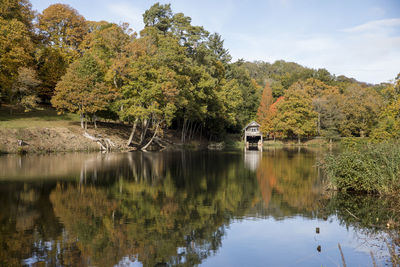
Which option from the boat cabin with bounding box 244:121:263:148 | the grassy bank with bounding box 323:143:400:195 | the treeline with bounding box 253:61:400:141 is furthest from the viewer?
the boat cabin with bounding box 244:121:263:148

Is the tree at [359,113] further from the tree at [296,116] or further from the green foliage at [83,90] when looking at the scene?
the green foliage at [83,90]

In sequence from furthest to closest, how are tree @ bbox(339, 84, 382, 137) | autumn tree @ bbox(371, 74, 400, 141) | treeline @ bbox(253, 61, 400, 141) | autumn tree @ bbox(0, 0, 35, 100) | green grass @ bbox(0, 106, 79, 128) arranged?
tree @ bbox(339, 84, 382, 137) < treeline @ bbox(253, 61, 400, 141) < autumn tree @ bbox(0, 0, 35, 100) < green grass @ bbox(0, 106, 79, 128) < autumn tree @ bbox(371, 74, 400, 141)

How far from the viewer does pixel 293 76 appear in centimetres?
8631

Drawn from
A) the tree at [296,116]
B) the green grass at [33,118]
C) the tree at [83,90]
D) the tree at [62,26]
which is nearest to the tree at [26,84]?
the green grass at [33,118]

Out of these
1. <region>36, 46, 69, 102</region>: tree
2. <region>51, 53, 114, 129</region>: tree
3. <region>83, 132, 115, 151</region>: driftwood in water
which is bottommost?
<region>83, 132, 115, 151</region>: driftwood in water

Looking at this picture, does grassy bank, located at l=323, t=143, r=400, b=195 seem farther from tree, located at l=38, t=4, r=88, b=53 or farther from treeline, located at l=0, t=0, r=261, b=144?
tree, located at l=38, t=4, r=88, b=53

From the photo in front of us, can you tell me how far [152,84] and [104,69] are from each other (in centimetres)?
674

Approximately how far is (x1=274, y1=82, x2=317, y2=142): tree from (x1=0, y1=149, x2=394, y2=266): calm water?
47.9 m

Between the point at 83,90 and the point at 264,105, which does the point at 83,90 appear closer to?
the point at 83,90

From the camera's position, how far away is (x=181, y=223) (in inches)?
424

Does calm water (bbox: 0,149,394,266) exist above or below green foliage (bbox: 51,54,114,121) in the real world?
below

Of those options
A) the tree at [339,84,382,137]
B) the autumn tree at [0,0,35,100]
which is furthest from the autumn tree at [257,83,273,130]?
the autumn tree at [0,0,35,100]

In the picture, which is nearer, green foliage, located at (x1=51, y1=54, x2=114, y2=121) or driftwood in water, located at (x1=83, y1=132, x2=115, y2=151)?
green foliage, located at (x1=51, y1=54, x2=114, y2=121)

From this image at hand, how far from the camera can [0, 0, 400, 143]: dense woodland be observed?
125 ft
